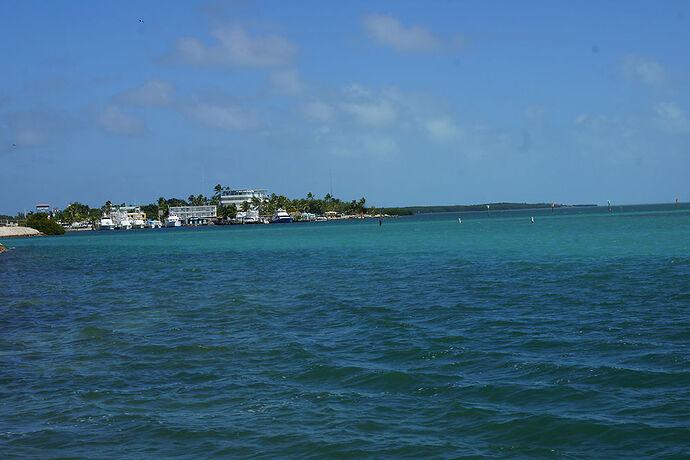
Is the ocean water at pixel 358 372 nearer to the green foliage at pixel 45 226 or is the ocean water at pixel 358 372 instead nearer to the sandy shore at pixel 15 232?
the sandy shore at pixel 15 232

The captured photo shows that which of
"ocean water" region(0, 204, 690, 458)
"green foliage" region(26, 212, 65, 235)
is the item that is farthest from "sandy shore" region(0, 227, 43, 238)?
"ocean water" region(0, 204, 690, 458)

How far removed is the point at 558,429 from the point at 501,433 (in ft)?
3.04

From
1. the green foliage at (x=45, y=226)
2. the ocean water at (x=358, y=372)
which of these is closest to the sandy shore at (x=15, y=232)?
the green foliage at (x=45, y=226)

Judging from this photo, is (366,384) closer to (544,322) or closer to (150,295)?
(544,322)

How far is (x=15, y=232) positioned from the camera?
153 meters

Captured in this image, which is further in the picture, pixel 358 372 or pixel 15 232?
pixel 15 232

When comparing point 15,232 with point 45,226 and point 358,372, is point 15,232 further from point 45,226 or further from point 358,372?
point 358,372

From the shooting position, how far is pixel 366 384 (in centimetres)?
1314

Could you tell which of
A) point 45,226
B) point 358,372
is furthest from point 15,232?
point 358,372

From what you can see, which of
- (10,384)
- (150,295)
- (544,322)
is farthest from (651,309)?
(150,295)

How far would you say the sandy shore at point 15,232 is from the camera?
147538 millimetres

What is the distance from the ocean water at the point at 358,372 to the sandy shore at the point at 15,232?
442 ft

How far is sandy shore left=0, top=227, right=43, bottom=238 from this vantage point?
148 m

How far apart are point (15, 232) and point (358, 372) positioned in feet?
526
